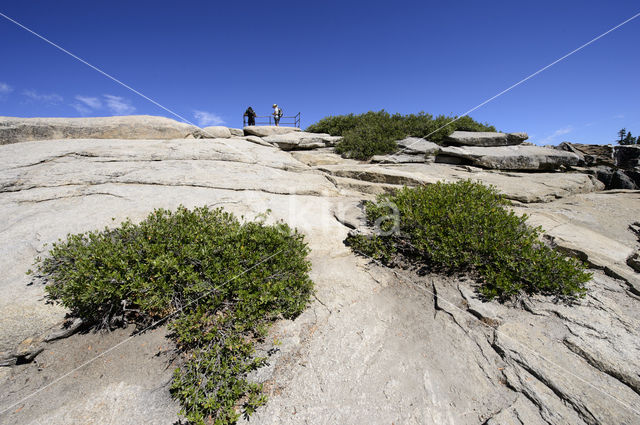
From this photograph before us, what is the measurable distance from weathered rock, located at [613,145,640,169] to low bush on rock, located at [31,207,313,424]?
16.4 metres

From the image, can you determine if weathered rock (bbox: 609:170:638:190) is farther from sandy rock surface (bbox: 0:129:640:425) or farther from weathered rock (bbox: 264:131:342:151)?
weathered rock (bbox: 264:131:342:151)

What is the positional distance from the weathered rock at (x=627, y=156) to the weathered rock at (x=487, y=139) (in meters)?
3.80

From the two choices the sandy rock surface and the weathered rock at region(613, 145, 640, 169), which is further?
the weathered rock at region(613, 145, 640, 169)

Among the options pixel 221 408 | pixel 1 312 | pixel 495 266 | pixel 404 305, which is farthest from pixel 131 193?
pixel 495 266

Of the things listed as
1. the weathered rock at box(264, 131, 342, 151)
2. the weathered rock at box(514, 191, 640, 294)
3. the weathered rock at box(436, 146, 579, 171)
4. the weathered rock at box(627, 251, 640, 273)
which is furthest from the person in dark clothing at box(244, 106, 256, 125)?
the weathered rock at box(627, 251, 640, 273)

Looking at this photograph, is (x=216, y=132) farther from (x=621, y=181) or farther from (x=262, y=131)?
(x=621, y=181)

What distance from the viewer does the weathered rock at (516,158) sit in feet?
37.6

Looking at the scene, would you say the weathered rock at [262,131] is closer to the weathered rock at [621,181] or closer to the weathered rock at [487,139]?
the weathered rock at [487,139]

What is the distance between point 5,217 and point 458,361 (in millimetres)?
9162

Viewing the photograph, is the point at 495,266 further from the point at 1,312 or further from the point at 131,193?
the point at 131,193

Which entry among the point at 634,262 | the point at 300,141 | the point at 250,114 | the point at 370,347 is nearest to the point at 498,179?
the point at 634,262

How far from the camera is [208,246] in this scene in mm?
4355

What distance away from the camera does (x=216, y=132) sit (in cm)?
1605

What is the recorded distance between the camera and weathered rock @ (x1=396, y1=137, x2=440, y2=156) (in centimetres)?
1266
